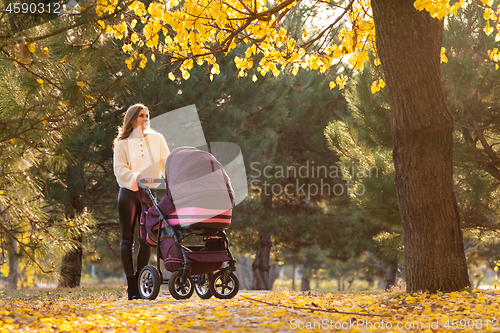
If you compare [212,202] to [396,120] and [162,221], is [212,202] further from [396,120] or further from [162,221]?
[396,120]

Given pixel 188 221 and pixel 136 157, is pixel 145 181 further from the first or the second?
pixel 188 221

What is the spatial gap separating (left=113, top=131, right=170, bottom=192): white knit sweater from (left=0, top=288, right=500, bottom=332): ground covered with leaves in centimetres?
129

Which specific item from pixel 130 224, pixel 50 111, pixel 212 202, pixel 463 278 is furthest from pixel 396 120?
pixel 50 111

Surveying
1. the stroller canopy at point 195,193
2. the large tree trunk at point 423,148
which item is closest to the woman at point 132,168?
the stroller canopy at point 195,193

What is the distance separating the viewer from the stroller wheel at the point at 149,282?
14.1ft

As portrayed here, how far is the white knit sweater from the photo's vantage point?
15.1 ft

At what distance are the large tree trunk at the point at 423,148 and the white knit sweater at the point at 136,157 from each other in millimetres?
2542

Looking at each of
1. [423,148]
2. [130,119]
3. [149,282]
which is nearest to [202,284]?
[149,282]

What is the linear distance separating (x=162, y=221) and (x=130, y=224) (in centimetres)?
53

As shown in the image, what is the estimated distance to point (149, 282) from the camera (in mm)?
4488

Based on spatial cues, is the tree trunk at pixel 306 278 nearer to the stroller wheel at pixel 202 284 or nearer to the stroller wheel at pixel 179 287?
the stroller wheel at pixel 202 284

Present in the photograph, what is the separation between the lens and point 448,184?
4328 millimetres

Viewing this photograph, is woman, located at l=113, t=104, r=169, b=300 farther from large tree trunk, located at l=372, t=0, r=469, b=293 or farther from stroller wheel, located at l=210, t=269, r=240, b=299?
large tree trunk, located at l=372, t=0, r=469, b=293

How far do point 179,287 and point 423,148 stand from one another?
8.88 ft
